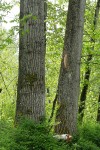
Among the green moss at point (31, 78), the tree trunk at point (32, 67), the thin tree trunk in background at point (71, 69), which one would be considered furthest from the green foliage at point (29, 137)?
the thin tree trunk in background at point (71, 69)

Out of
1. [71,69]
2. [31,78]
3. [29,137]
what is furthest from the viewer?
[71,69]

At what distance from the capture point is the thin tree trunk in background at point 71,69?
9.33 m

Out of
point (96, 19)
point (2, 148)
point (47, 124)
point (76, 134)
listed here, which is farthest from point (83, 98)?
point (2, 148)

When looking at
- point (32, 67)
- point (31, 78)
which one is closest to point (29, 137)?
point (31, 78)

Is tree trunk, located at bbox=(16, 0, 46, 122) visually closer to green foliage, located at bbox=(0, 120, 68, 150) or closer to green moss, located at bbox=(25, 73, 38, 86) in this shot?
green moss, located at bbox=(25, 73, 38, 86)

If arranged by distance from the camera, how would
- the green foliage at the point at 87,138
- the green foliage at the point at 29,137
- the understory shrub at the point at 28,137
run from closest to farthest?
the understory shrub at the point at 28,137 → the green foliage at the point at 29,137 → the green foliage at the point at 87,138

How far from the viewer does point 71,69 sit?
940 cm

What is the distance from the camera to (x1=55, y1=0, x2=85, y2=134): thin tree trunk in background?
9.33 m

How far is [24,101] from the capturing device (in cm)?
784

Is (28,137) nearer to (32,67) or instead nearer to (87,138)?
(32,67)

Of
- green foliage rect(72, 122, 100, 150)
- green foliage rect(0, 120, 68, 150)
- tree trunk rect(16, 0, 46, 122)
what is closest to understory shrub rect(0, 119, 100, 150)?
green foliage rect(0, 120, 68, 150)

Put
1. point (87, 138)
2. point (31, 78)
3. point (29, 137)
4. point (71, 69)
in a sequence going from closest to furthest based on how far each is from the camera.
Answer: point (29, 137)
point (31, 78)
point (71, 69)
point (87, 138)

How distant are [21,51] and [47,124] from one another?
1886mm

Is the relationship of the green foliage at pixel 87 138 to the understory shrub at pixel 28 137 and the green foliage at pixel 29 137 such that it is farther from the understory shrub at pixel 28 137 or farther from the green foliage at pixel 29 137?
the green foliage at pixel 29 137
